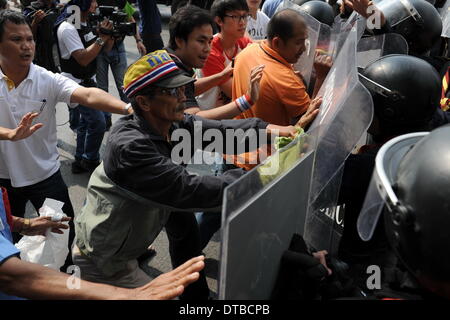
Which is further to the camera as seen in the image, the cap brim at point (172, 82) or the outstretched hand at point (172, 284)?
the cap brim at point (172, 82)

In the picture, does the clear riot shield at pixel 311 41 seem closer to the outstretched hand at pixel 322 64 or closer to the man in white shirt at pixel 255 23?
the outstretched hand at pixel 322 64

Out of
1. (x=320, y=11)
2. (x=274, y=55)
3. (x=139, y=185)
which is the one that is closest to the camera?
(x=139, y=185)

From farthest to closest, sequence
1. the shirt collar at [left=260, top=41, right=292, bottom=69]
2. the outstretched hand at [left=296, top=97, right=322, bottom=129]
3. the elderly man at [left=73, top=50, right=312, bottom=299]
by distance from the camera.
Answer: the shirt collar at [left=260, top=41, right=292, bottom=69] → the outstretched hand at [left=296, top=97, right=322, bottom=129] → the elderly man at [left=73, top=50, right=312, bottom=299]

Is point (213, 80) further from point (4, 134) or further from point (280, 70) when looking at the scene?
point (4, 134)

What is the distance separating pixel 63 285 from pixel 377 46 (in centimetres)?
242

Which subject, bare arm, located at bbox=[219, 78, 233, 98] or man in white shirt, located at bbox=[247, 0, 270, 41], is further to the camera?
man in white shirt, located at bbox=[247, 0, 270, 41]

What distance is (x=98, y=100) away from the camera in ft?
8.97

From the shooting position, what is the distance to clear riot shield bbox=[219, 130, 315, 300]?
118cm

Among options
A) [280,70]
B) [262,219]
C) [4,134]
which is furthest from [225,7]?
[262,219]

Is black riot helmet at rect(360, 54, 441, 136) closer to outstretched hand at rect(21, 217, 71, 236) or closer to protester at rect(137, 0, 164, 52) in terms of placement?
outstretched hand at rect(21, 217, 71, 236)

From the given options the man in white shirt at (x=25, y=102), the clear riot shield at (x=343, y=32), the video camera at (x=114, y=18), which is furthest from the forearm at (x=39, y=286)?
the video camera at (x=114, y=18)

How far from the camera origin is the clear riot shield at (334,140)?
5.42 ft

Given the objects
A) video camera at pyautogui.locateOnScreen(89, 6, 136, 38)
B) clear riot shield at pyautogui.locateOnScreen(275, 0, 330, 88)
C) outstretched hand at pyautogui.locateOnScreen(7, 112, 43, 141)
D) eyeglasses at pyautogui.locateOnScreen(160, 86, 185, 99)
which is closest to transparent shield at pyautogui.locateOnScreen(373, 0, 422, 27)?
clear riot shield at pyautogui.locateOnScreen(275, 0, 330, 88)

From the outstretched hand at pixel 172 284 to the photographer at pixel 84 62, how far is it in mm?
3266
